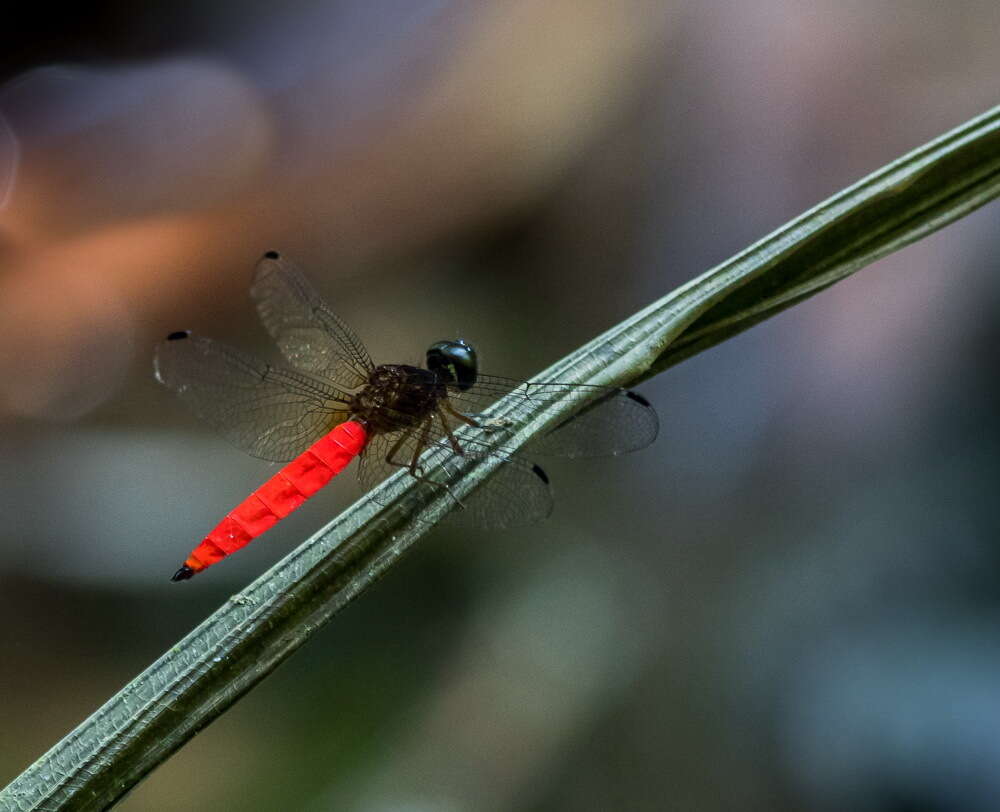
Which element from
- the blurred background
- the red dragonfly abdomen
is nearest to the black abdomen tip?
the red dragonfly abdomen

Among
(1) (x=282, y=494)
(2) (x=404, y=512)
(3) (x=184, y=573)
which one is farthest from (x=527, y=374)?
(2) (x=404, y=512)

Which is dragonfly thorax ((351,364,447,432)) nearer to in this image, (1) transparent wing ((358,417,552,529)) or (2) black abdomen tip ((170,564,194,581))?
(1) transparent wing ((358,417,552,529))

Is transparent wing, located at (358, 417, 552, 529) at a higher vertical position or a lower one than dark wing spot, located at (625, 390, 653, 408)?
higher

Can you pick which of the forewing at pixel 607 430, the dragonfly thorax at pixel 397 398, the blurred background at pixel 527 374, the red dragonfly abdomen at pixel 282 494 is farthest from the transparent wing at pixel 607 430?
the blurred background at pixel 527 374

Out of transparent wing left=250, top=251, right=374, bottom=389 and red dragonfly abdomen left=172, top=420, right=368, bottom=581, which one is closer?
red dragonfly abdomen left=172, top=420, right=368, bottom=581

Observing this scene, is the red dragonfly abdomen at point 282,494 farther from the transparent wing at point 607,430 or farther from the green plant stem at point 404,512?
the green plant stem at point 404,512

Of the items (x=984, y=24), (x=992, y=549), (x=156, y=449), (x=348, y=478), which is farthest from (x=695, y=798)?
(x=984, y=24)

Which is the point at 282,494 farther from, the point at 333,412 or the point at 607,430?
the point at 607,430
